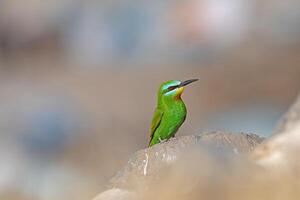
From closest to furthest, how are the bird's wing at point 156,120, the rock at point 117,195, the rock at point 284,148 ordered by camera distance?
the rock at point 284,148 < the rock at point 117,195 < the bird's wing at point 156,120

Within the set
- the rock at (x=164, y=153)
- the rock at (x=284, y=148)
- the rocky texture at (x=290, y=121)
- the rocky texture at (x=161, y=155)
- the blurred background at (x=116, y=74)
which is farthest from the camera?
the blurred background at (x=116, y=74)

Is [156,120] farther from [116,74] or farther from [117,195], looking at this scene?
[116,74]

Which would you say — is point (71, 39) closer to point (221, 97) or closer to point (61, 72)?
point (61, 72)

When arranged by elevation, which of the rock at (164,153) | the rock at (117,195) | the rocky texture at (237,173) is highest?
the rocky texture at (237,173)

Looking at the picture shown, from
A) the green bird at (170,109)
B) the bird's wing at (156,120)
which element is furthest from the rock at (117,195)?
the bird's wing at (156,120)

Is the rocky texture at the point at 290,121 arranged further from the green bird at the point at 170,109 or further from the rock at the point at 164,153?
the green bird at the point at 170,109
